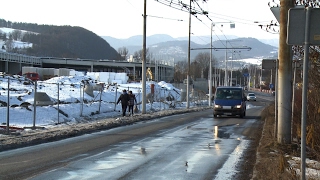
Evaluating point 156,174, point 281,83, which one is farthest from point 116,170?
point 281,83

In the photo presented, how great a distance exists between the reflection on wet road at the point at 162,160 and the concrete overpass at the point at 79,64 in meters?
77.7

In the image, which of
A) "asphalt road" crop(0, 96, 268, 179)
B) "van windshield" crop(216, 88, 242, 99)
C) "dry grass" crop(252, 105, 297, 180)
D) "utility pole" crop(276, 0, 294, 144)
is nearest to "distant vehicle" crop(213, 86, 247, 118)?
"van windshield" crop(216, 88, 242, 99)

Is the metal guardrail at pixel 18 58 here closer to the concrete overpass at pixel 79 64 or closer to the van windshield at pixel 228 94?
the concrete overpass at pixel 79 64

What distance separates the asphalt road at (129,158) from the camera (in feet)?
29.2

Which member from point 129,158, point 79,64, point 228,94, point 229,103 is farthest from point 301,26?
point 79,64

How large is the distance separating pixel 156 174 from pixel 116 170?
38.4 inches

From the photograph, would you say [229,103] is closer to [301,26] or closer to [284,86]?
[284,86]

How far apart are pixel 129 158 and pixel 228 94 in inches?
722

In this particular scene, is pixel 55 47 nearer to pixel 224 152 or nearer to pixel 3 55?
pixel 3 55

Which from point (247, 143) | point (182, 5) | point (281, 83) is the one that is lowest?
point (247, 143)

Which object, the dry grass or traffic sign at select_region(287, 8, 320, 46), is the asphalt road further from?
traffic sign at select_region(287, 8, 320, 46)

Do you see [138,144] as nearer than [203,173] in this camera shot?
No

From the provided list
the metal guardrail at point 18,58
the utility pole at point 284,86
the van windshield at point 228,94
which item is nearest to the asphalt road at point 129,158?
the utility pole at point 284,86

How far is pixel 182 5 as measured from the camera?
91.0ft
